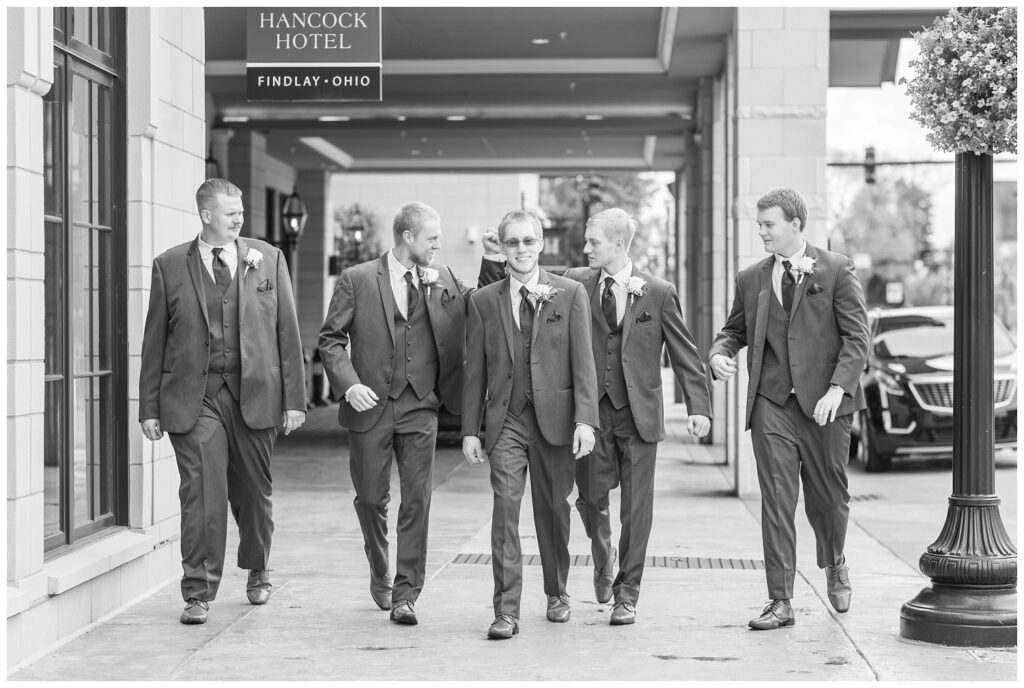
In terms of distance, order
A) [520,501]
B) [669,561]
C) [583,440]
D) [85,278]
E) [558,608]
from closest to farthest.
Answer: [583,440], [520,501], [558,608], [85,278], [669,561]

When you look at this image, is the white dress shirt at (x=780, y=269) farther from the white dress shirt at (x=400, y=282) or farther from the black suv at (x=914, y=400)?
the black suv at (x=914, y=400)

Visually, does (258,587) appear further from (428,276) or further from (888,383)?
(888,383)

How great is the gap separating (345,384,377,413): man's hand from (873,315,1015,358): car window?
1019 cm

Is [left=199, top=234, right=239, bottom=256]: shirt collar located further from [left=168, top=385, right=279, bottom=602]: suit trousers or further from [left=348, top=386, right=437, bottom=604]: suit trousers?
[left=348, top=386, right=437, bottom=604]: suit trousers

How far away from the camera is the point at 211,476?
22.5ft

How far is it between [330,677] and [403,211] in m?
2.23

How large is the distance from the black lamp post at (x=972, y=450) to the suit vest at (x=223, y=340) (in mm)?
3183

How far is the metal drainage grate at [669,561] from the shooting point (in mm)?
8688

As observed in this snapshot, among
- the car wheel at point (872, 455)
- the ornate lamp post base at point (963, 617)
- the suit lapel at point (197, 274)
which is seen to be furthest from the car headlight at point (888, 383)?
the suit lapel at point (197, 274)

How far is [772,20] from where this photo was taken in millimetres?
12148

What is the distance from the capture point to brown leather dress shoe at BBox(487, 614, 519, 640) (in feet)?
20.8

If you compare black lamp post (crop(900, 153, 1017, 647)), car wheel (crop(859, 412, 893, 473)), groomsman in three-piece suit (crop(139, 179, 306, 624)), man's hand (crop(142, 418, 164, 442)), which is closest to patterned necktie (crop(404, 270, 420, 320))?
groomsman in three-piece suit (crop(139, 179, 306, 624))

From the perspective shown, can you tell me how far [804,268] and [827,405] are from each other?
637 millimetres

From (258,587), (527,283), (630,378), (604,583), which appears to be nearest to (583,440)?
(630,378)
